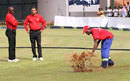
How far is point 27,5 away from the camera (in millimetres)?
47188

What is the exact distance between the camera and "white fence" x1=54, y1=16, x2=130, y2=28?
34.8 meters

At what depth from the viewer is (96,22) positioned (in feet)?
120

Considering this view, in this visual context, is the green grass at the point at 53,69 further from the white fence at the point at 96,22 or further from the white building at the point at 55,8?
the white building at the point at 55,8

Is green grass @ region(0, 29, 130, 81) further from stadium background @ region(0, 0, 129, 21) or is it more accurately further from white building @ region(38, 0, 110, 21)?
stadium background @ region(0, 0, 129, 21)

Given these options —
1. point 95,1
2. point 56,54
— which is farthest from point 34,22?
point 95,1

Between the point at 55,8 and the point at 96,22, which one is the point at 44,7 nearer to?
the point at 55,8

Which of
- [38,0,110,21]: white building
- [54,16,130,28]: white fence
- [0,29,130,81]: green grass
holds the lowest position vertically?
[0,29,130,81]: green grass

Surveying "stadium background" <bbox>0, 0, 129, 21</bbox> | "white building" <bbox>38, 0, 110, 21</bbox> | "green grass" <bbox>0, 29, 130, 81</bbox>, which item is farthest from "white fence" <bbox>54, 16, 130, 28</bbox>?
"green grass" <bbox>0, 29, 130, 81</bbox>

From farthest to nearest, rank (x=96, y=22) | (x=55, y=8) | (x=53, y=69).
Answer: (x=55, y=8)
(x=96, y=22)
(x=53, y=69)

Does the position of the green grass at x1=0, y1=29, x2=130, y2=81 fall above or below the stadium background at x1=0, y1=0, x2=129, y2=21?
below

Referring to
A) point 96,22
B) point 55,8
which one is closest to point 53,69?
point 96,22

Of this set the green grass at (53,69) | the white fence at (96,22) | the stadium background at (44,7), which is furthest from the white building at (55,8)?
the green grass at (53,69)

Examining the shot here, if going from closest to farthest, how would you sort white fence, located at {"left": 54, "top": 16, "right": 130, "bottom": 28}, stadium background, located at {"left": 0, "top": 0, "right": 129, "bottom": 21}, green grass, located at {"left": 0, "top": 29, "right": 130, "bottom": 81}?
green grass, located at {"left": 0, "top": 29, "right": 130, "bottom": 81}
white fence, located at {"left": 54, "top": 16, "right": 130, "bottom": 28}
stadium background, located at {"left": 0, "top": 0, "right": 129, "bottom": 21}

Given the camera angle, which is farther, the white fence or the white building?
the white building
